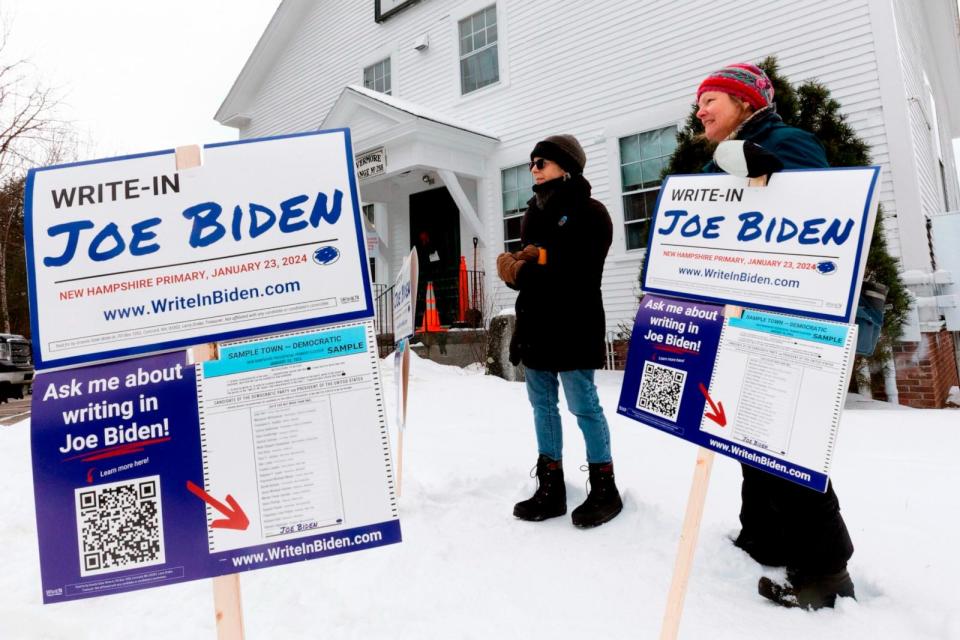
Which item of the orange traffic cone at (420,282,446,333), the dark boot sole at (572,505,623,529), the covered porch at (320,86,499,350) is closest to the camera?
the dark boot sole at (572,505,623,529)

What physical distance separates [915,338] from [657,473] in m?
4.36

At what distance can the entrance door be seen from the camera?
10.2 metres

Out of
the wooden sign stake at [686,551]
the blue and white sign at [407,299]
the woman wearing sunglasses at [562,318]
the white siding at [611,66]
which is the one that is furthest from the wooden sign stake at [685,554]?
the white siding at [611,66]

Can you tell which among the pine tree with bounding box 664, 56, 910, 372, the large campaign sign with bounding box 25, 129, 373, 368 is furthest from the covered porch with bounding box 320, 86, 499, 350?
the large campaign sign with bounding box 25, 129, 373, 368

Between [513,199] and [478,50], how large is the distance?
9.68 ft

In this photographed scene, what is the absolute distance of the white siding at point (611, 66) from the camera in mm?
6328

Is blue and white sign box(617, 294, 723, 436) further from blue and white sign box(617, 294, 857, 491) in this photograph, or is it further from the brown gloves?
the brown gloves

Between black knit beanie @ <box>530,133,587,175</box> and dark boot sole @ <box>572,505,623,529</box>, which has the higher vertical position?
black knit beanie @ <box>530,133,587,175</box>

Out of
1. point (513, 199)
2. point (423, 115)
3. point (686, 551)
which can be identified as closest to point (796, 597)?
point (686, 551)

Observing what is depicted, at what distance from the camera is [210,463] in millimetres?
1209

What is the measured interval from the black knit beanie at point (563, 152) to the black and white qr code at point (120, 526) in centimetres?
209

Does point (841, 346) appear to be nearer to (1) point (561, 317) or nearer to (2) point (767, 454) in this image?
(2) point (767, 454)

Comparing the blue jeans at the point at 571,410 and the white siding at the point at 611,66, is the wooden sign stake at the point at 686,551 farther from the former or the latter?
the white siding at the point at 611,66

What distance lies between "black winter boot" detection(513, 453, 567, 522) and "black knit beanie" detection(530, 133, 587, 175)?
1455mm
